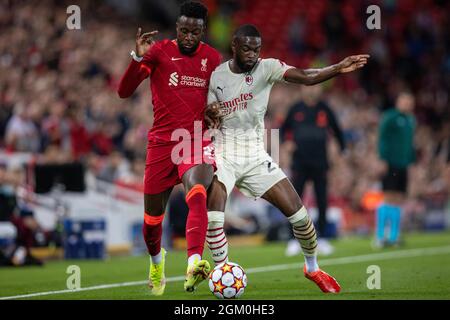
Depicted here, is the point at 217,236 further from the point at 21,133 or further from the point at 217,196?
the point at 21,133

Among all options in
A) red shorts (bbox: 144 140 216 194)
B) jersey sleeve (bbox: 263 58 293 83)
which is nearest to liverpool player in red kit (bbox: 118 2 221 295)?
red shorts (bbox: 144 140 216 194)

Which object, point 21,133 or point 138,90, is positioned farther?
point 138,90

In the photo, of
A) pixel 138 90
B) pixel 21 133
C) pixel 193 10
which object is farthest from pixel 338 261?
pixel 138 90

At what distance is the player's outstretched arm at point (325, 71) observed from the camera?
8484mm

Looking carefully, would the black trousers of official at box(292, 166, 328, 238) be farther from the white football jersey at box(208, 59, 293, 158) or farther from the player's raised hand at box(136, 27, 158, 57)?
the player's raised hand at box(136, 27, 158, 57)

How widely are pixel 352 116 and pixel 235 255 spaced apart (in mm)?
9112

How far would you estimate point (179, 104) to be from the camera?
886 cm

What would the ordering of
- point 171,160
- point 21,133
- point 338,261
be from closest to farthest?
point 171,160, point 338,261, point 21,133

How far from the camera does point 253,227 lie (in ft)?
63.0

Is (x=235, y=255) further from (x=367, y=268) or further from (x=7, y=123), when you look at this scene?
(x=7, y=123)

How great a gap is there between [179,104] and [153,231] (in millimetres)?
1270

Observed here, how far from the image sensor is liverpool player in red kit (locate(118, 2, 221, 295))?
866 cm

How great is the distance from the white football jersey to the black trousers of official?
19.5 feet
